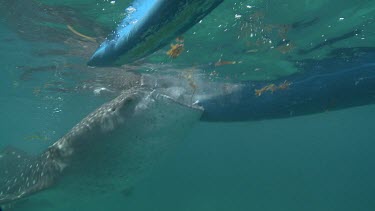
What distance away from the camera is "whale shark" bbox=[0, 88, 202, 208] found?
6.65 meters

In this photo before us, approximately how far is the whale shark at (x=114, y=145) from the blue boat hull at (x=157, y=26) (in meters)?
A: 1.10

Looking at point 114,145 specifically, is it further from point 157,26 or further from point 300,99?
point 300,99

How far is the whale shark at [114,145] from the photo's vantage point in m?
6.65

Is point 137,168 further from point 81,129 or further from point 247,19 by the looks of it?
point 247,19

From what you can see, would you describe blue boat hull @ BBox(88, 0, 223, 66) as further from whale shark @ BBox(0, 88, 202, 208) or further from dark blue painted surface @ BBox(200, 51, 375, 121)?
dark blue painted surface @ BBox(200, 51, 375, 121)

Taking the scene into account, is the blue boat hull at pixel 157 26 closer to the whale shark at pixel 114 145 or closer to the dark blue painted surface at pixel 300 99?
the whale shark at pixel 114 145

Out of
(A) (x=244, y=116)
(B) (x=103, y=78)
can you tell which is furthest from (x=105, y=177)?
(B) (x=103, y=78)

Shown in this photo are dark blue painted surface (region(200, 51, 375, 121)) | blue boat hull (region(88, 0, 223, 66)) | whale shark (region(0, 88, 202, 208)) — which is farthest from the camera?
dark blue painted surface (region(200, 51, 375, 121))

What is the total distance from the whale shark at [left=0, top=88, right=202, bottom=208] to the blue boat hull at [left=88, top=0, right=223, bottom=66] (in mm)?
1095

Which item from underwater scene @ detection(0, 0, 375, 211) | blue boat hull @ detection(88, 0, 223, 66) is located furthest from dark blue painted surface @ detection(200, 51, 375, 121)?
blue boat hull @ detection(88, 0, 223, 66)

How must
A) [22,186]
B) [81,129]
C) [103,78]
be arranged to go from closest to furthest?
1. [81,129]
2. [22,186]
3. [103,78]

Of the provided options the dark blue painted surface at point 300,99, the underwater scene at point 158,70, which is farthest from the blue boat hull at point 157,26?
the dark blue painted surface at point 300,99

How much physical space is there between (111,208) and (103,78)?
2501 cm

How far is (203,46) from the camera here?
14148 mm
